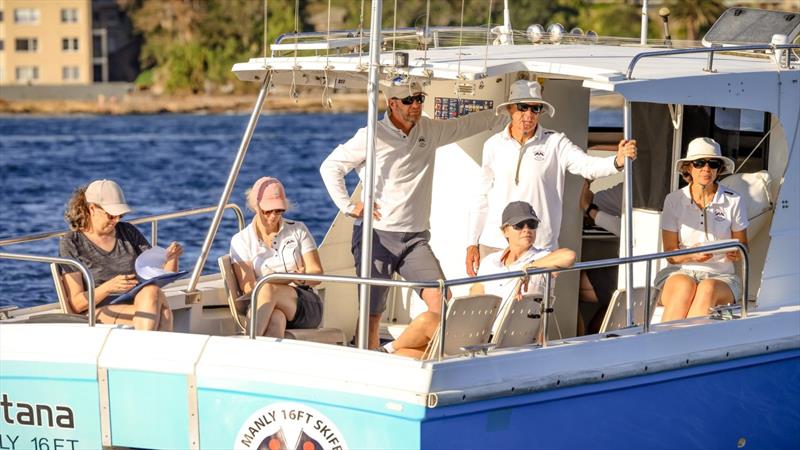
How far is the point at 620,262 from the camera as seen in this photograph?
8.19m

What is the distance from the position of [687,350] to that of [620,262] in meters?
0.76

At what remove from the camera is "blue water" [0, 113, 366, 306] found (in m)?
23.5

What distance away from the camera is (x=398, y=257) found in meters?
9.50

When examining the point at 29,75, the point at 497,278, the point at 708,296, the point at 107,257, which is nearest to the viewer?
the point at 497,278

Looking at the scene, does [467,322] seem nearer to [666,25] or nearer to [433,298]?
[433,298]

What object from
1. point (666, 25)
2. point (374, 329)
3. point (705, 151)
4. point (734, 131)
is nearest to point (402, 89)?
point (374, 329)

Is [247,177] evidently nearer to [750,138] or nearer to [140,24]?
[750,138]

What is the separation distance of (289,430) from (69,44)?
92.8 metres

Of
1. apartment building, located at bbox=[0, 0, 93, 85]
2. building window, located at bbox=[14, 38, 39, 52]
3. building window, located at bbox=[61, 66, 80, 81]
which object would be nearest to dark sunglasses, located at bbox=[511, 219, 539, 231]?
apartment building, located at bbox=[0, 0, 93, 85]

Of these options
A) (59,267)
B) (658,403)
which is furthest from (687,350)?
(59,267)

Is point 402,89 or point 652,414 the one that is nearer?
point 652,414

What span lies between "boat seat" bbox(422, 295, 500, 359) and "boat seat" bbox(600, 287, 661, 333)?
854 millimetres

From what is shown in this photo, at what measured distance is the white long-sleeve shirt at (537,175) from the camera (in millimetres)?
8992

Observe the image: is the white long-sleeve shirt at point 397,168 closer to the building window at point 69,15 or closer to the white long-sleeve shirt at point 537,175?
the white long-sleeve shirt at point 537,175
